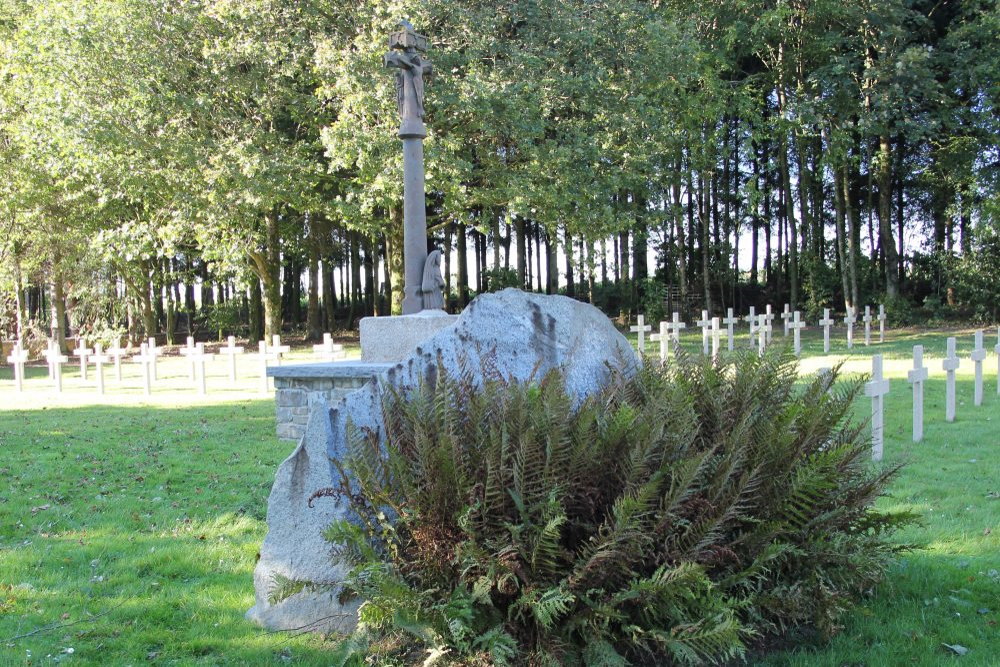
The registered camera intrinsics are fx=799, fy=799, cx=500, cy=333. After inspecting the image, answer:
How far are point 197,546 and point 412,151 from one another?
6561 millimetres

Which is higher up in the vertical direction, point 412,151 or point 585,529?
point 412,151

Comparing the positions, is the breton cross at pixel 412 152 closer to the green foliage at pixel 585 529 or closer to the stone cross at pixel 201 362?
the stone cross at pixel 201 362

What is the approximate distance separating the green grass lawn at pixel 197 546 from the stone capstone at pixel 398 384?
0.88 ft

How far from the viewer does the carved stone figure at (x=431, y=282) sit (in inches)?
422

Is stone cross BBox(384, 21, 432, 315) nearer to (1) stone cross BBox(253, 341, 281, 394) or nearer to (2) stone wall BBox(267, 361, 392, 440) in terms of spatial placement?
(2) stone wall BBox(267, 361, 392, 440)

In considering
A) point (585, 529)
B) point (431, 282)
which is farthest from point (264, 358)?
point (585, 529)

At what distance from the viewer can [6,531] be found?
5.73m

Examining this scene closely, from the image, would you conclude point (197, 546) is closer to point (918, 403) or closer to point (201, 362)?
point (918, 403)

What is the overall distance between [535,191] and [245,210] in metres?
7.62

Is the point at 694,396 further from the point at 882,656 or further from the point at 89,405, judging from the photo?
the point at 89,405

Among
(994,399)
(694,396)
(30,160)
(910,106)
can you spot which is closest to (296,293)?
(30,160)

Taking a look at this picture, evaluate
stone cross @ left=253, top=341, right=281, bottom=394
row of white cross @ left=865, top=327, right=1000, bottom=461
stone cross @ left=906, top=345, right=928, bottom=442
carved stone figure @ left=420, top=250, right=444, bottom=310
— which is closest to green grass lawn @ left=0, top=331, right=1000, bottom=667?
stone cross @ left=906, top=345, right=928, bottom=442

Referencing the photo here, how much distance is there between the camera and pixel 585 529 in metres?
3.15

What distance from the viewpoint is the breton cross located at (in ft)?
34.7
